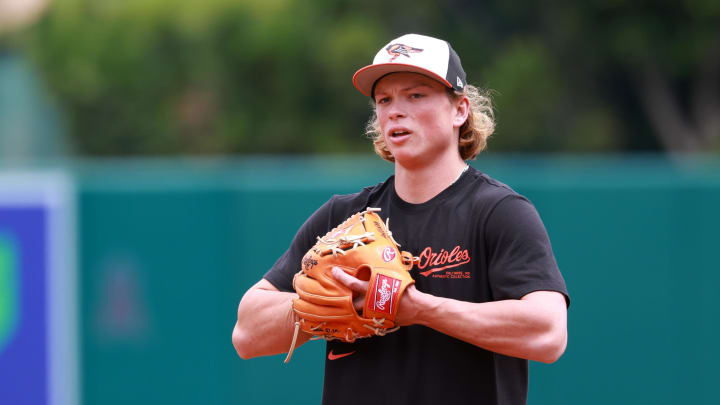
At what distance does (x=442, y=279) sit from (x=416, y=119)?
1.45 feet

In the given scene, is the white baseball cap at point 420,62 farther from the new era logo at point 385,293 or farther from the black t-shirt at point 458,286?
the new era logo at point 385,293

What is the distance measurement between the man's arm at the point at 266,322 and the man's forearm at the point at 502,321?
441 millimetres

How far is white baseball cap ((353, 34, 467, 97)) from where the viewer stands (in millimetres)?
2434

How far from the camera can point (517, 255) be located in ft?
7.57

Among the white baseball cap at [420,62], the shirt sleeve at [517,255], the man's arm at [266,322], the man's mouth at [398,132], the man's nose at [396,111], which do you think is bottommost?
the man's arm at [266,322]

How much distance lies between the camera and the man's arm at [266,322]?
256 cm

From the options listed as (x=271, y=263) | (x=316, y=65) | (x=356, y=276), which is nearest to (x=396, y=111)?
(x=356, y=276)

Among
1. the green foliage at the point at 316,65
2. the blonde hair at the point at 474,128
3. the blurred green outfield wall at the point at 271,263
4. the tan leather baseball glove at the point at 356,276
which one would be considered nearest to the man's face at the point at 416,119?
the blonde hair at the point at 474,128

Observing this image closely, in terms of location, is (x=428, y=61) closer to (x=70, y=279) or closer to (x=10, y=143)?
(x=70, y=279)

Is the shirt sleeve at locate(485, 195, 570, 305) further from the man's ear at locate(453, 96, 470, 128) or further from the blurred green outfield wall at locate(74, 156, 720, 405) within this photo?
the blurred green outfield wall at locate(74, 156, 720, 405)

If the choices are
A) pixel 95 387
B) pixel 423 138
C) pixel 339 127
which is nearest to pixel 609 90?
pixel 339 127

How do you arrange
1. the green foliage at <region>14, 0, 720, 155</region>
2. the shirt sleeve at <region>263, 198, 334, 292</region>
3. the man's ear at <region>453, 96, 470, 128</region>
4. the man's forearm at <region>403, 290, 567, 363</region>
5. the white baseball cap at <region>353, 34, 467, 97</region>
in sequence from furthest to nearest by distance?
the green foliage at <region>14, 0, 720, 155</region> < the shirt sleeve at <region>263, 198, 334, 292</region> < the man's ear at <region>453, 96, 470, 128</region> < the white baseball cap at <region>353, 34, 467, 97</region> < the man's forearm at <region>403, 290, 567, 363</region>

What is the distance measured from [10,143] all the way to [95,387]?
10877 mm

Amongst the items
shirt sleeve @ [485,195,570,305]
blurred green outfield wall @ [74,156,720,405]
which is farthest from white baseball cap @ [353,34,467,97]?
blurred green outfield wall @ [74,156,720,405]
